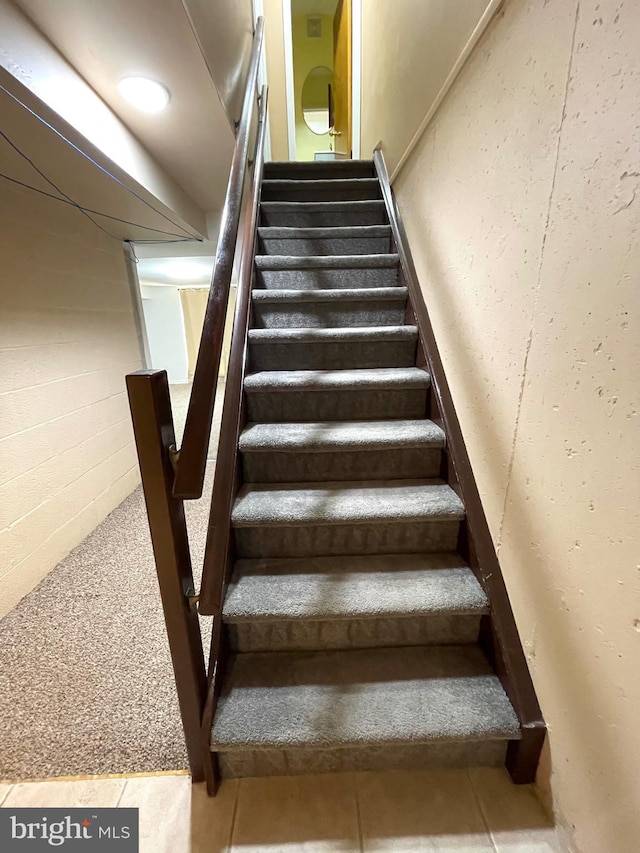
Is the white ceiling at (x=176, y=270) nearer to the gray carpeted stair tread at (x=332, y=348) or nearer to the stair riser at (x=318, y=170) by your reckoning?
the stair riser at (x=318, y=170)

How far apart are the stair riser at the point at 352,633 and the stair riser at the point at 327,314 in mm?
1274

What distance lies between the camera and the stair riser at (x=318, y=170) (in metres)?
2.67

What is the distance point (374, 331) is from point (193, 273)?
11.2 feet

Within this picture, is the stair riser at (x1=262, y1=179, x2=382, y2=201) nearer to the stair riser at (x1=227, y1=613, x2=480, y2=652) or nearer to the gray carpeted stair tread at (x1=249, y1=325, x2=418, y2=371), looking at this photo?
the gray carpeted stair tread at (x1=249, y1=325, x2=418, y2=371)

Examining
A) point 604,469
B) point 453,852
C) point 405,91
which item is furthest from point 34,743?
point 405,91

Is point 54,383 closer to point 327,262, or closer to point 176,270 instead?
point 327,262

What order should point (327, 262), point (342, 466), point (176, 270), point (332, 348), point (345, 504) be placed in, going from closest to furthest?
point (345, 504) < point (342, 466) < point (332, 348) < point (327, 262) < point (176, 270)

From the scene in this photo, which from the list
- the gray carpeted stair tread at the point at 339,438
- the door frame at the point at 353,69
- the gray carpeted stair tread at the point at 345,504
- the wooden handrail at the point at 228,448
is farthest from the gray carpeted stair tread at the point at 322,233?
the door frame at the point at 353,69

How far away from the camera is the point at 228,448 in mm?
1245

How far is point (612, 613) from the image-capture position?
71 centimetres

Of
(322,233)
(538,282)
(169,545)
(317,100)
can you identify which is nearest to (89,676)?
(169,545)

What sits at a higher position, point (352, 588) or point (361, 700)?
point (352, 588)

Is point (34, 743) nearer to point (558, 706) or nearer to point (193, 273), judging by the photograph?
point (558, 706)

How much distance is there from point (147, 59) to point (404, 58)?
154 cm
